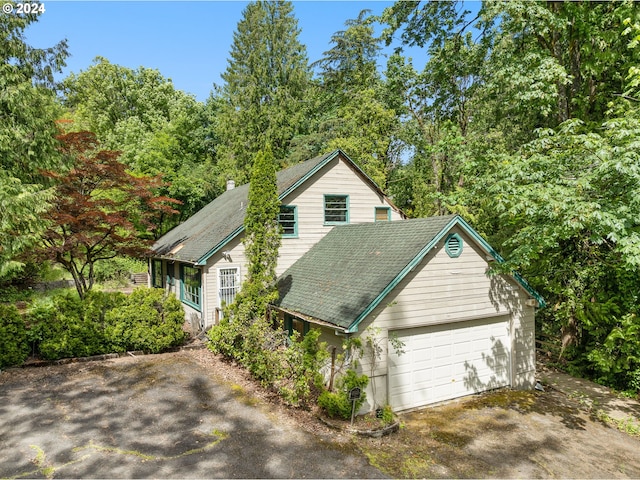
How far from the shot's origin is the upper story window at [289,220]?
52.8 feet

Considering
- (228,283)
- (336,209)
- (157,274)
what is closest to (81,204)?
(228,283)

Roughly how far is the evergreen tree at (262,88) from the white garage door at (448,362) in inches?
1042

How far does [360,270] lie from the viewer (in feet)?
36.3

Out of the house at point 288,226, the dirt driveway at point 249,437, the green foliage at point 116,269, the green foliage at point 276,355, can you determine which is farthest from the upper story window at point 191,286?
the green foliage at point 116,269

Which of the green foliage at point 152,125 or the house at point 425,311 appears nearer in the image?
the house at point 425,311

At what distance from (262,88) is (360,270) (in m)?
30.8

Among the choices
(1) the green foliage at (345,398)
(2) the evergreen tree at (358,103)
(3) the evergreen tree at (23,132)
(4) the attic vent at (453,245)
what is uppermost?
(2) the evergreen tree at (358,103)

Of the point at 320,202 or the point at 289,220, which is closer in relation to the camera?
the point at 289,220

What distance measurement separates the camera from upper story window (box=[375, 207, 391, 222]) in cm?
1812

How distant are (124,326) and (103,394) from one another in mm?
3387

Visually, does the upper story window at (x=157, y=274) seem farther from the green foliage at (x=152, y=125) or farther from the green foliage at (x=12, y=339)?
the green foliage at (x=12, y=339)

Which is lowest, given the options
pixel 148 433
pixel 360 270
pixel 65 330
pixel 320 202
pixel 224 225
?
pixel 148 433

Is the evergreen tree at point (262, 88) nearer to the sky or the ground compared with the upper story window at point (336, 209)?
nearer to the sky

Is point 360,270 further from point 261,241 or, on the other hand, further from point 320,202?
point 320,202
